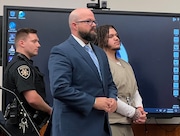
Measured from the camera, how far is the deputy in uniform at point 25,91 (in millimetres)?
2912

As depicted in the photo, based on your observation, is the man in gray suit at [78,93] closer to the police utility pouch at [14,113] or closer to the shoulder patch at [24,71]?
the police utility pouch at [14,113]

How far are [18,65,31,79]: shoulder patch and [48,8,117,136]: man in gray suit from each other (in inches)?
23.9

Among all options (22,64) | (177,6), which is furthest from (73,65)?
(177,6)

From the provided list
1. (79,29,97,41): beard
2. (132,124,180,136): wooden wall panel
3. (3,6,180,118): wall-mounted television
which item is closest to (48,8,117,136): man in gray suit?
(79,29,97,41): beard

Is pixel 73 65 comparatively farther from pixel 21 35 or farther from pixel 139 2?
pixel 139 2

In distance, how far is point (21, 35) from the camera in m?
3.35

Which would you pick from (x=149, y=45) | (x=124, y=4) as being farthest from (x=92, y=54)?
(x=124, y=4)

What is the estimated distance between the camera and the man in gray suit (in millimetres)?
2354

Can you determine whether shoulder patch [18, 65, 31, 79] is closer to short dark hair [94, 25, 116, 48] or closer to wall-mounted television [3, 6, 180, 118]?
short dark hair [94, 25, 116, 48]

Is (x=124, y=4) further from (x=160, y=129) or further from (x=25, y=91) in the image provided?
(x=25, y=91)

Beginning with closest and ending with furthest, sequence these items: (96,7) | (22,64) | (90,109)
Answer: (90,109)
(22,64)
(96,7)

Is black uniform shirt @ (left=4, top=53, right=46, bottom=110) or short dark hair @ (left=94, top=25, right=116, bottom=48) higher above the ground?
short dark hair @ (left=94, top=25, right=116, bottom=48)

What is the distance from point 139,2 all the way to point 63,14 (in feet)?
3.37

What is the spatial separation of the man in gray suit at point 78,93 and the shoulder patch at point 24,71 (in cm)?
61
